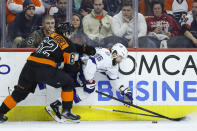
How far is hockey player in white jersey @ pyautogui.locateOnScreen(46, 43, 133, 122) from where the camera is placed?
5.16 meters

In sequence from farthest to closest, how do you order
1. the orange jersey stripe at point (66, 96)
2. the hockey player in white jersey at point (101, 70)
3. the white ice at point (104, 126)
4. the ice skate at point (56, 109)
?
the ice skate at point (56, 109) → the hockey player in white jersey at point (101, 70) → the orange jersey stripe at point (66, 96) → the white ice at point (104, 126)

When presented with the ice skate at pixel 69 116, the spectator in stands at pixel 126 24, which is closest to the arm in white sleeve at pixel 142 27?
the spectator in stands at pixel 126 24

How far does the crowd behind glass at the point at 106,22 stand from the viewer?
5363 millimetres

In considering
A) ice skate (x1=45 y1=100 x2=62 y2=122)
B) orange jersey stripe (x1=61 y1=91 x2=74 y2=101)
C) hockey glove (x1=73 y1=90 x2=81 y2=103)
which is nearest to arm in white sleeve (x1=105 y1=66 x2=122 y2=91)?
hockey glove (x1=73 y1=90 x2=81 y2=103)

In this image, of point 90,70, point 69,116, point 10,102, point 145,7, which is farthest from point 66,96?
point 145,7

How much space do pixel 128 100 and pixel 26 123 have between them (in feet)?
3.89

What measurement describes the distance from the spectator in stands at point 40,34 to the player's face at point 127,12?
815 mm

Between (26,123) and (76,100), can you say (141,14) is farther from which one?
(26,123)

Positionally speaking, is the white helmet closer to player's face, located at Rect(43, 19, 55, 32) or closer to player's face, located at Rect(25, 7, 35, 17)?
player's face, located at Rect(43, 19, 55, 32)

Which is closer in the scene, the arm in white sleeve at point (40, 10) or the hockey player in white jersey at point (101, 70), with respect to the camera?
the hockey player in white jersey at point (101, 70)

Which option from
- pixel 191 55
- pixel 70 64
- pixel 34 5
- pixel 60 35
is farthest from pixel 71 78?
pixel 191 55

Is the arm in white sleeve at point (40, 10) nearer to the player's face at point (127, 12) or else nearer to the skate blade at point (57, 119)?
the player's face at point (127, 12)

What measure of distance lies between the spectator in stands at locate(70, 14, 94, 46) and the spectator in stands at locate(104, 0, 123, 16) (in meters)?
0.34

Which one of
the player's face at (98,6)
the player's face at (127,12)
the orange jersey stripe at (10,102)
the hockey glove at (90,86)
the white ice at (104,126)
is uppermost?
the player's face at (98,6)
